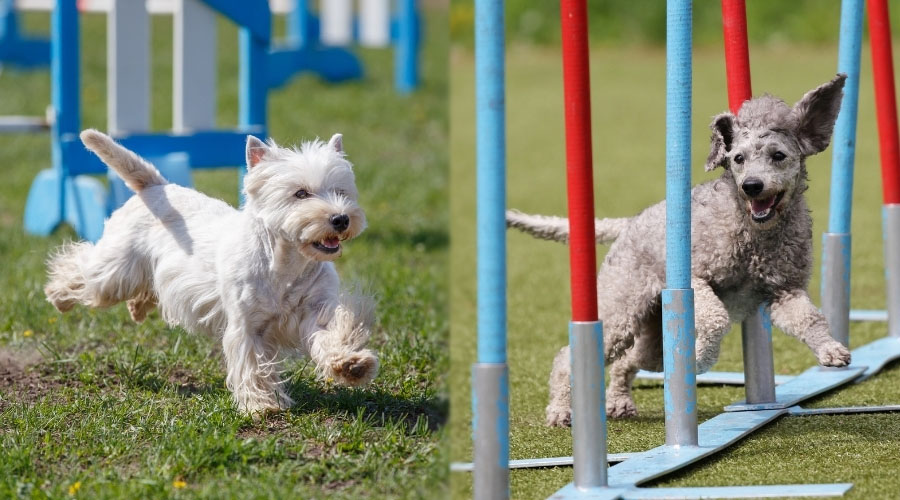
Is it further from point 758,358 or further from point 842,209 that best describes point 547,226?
point 842,209

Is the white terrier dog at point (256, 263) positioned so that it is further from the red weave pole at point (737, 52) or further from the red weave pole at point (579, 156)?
the red weave pole at point (737, 52)

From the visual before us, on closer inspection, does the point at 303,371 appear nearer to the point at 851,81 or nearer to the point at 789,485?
the point at 789,485

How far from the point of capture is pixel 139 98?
744 centimetres

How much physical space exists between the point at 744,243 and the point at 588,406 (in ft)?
3.26

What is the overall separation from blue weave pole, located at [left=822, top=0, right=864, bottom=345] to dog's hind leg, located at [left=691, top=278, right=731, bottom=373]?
4.25 ft

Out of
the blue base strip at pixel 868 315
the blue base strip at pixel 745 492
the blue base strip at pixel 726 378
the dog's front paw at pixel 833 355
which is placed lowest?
the blue base strip at pixel 745 492

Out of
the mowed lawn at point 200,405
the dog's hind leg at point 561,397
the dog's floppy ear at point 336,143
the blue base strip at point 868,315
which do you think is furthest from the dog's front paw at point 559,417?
the blue base strip at point 868,315

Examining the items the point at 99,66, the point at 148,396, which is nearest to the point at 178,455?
the point at 148,396

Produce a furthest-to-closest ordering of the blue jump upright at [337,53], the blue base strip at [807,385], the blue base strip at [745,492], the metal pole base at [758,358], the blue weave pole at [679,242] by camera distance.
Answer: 1. the blue jump upright at [337,53]
2. the blue base strip at [807,385]
3. the metal pole base at [758,358]
4. the blue weave pole at [679,242]
5. the blue base strip at [745,492]

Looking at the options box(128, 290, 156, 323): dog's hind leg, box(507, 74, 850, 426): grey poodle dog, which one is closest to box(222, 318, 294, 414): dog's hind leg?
box(128, 290, 156, 323): dog's hind leg

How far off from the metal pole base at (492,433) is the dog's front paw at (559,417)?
4.25ft

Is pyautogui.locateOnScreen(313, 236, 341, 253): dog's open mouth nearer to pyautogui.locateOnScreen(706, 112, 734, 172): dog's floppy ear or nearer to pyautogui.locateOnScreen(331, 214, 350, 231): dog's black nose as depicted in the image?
pyautogui.locateOnScreen(331, 214, 350, 231): dog's black nose

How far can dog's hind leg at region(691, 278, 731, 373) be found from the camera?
4105 millimetres

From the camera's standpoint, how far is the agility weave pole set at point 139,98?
723cm
